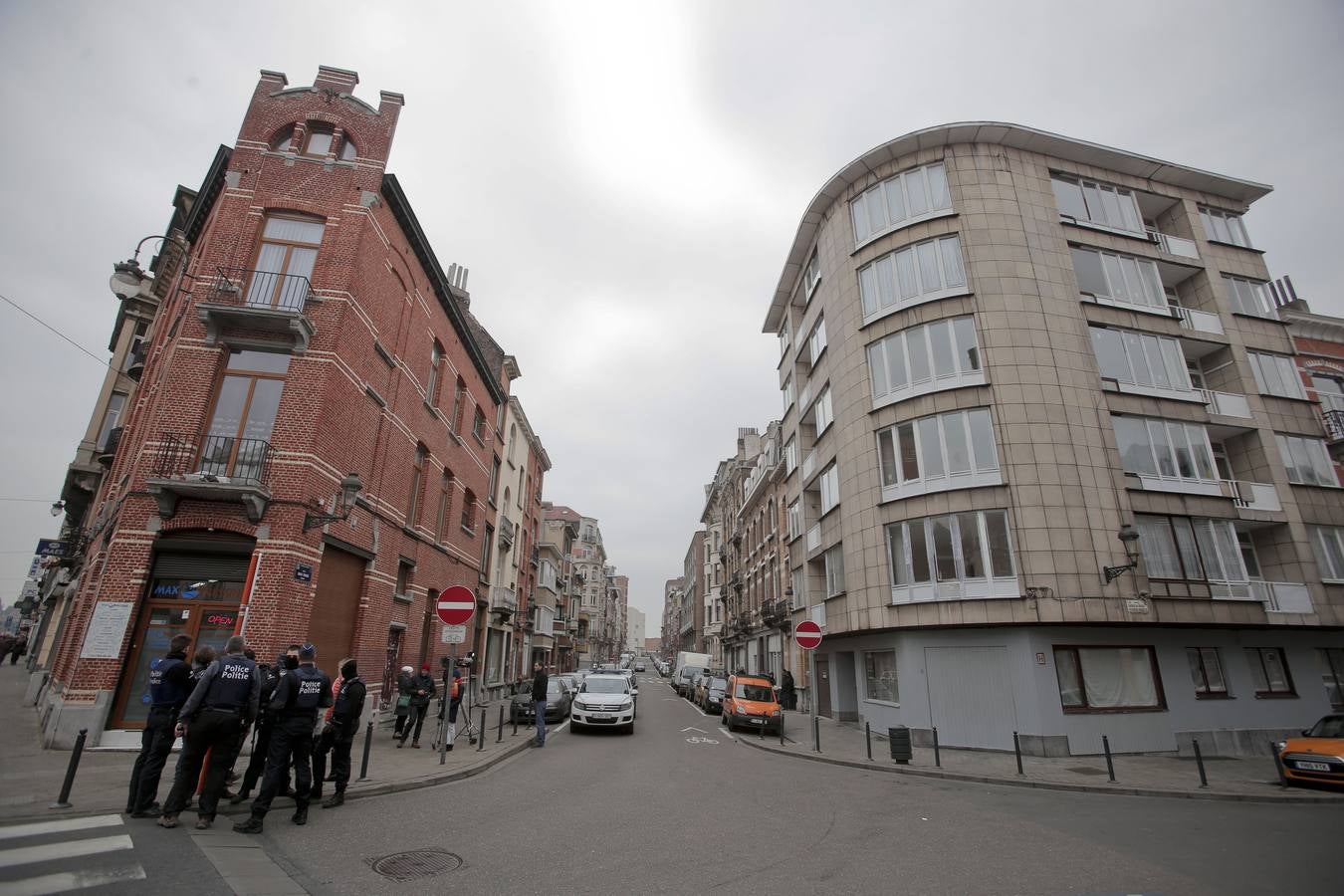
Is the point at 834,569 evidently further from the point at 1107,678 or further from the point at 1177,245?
the point at 1177,245

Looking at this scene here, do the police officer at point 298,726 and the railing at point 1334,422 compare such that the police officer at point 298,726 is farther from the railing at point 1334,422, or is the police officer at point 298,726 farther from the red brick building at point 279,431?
the railing at point 1334,422

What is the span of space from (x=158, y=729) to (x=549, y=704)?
14.8 m

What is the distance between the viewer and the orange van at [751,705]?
18.8m

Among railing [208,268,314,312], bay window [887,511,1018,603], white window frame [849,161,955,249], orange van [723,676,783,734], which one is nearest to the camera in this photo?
railing [208,268,314,312]

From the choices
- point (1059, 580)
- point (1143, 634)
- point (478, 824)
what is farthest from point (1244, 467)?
point (478, 824)

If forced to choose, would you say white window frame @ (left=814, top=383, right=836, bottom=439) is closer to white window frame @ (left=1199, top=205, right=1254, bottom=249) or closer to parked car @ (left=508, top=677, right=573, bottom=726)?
parked car @ (left=508, top=677, right=573, bottom=726)

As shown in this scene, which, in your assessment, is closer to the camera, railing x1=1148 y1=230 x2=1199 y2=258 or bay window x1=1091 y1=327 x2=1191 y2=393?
bay window x1=1091 y1=327 x2=1191 y2=393

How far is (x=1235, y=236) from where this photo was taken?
71.5ft

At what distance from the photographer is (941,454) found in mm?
17391

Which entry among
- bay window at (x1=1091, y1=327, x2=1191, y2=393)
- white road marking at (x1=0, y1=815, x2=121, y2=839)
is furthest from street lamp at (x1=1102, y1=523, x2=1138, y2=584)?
white road marking at (x1=0, y1=815, x2=121, y2=839)

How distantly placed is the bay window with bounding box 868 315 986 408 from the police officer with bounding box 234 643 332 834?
16.6 metres

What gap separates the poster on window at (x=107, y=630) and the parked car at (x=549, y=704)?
9411mm

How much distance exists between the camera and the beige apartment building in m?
15.8

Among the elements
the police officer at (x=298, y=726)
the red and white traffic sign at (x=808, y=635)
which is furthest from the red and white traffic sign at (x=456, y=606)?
the red and white traffic sign at (x=808, y=635)
